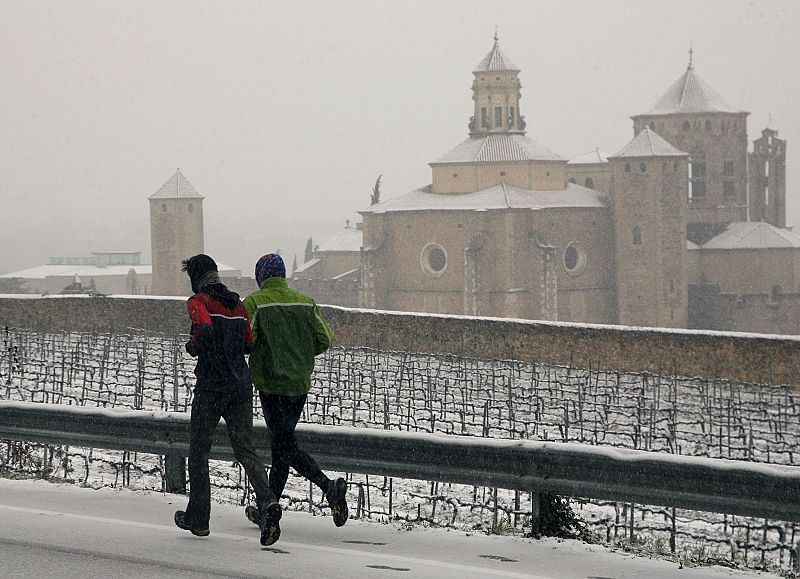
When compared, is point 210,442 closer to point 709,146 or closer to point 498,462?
point 498,462

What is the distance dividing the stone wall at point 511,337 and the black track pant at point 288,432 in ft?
55.7

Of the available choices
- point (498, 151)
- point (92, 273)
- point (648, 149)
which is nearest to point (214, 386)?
point (648, 149)

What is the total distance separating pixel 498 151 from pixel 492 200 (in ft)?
22.9

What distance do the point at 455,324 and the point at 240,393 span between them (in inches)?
736

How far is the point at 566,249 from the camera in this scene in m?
63.7

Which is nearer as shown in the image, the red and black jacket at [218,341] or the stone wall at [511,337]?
the red and black jacket at [218,341]

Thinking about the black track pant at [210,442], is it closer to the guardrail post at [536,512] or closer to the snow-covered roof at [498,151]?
the guardrail post at [536,512]

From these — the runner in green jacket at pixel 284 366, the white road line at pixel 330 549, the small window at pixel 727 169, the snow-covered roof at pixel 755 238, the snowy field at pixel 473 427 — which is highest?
the small window at pixel 727 169

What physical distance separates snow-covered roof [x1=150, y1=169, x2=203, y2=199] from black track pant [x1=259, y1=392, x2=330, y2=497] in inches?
2933

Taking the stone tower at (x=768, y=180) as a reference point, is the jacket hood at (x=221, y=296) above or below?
below

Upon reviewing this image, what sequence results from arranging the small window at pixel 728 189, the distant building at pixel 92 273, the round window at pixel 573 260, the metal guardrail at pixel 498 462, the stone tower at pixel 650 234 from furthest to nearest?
the distant building at pixel 92 273, the small window at pixel 728 189, the round window at pixel 573 260, the stone tower at pixel 650 234, the metal guardrail at pixel 498 462

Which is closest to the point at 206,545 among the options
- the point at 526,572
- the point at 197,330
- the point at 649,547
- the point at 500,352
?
the point at 197,330

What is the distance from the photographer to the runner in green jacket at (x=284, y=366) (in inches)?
266

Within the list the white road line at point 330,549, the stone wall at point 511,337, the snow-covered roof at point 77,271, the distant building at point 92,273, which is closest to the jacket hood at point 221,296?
the white road line at point 330,549
